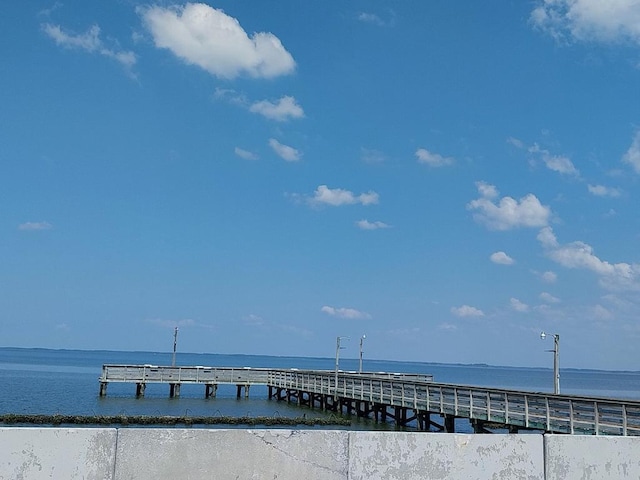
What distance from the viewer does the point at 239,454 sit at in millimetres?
4531

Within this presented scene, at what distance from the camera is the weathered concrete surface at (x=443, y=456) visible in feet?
15.0

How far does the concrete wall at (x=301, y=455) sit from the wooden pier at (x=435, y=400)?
14.5 m

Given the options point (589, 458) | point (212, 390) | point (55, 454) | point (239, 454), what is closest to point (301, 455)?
point (239, 454)

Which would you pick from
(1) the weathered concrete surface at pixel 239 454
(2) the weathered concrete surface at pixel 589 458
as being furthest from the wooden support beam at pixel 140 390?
(2) the weathered concrete surface at pixel 589 458

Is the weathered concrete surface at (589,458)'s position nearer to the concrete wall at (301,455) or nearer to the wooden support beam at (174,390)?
the concrete wall at (301,455)

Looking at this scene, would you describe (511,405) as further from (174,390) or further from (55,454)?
(174,390)

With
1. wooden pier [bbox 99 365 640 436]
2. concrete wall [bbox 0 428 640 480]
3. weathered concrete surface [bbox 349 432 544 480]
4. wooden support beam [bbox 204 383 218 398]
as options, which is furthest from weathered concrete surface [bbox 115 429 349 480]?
wooden support beam [bbox 204 383 218 398]

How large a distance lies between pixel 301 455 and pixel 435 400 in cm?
2420

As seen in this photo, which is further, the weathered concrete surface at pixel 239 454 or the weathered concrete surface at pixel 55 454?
the weathered concrete surface at pixel 239 454

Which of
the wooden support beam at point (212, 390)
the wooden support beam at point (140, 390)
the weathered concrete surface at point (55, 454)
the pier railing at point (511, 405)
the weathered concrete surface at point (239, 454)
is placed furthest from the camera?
the wooden support beam at point (212, 390)

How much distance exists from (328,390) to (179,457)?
3479cm

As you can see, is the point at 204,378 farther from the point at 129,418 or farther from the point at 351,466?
the point at 351,466

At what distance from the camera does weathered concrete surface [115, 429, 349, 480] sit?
4.37 m

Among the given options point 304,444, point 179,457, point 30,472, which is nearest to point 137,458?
point 179,457
